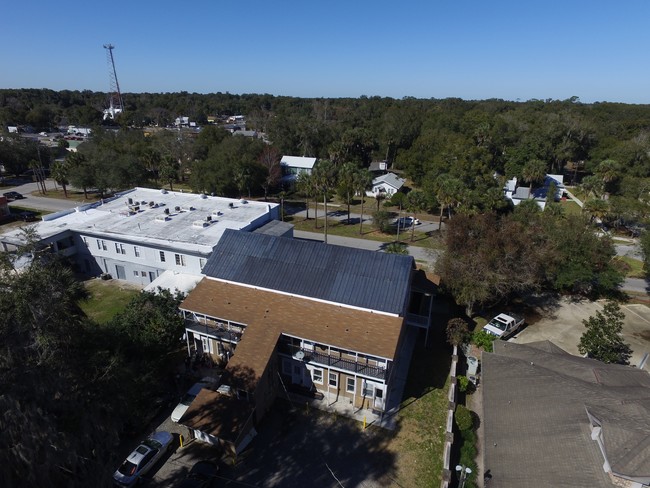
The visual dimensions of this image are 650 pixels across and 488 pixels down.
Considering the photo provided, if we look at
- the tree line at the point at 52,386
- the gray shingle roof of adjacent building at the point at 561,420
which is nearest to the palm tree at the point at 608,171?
the gray shingle roof of adjacent building at the point at 561,420

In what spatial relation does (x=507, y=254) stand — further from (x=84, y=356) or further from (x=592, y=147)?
(x=592, y=147)

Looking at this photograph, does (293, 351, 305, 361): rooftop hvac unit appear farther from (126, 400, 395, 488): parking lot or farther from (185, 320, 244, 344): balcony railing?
(185, 320, 244, 344): balcony railing

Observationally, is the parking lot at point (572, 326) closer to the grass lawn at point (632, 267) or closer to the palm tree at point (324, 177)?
the grass lawn at point (632, 267)

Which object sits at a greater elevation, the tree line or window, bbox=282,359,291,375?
the tree line

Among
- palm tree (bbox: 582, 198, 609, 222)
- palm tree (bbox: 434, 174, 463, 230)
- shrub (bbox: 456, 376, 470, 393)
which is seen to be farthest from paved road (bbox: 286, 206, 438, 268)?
palm tree (bbox: 582, 198, 609, 222)

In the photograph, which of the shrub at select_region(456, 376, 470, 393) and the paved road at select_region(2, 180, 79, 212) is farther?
the paved road at select_region(2, 180, 79, 212)

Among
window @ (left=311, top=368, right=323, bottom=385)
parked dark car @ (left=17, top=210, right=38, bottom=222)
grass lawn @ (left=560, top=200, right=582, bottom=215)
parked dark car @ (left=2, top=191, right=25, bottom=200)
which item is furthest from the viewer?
parked dark car @ (left=2, top=191, right=25, bottom=200)

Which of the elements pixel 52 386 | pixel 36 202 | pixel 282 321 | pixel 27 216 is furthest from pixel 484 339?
pixel 36 202
